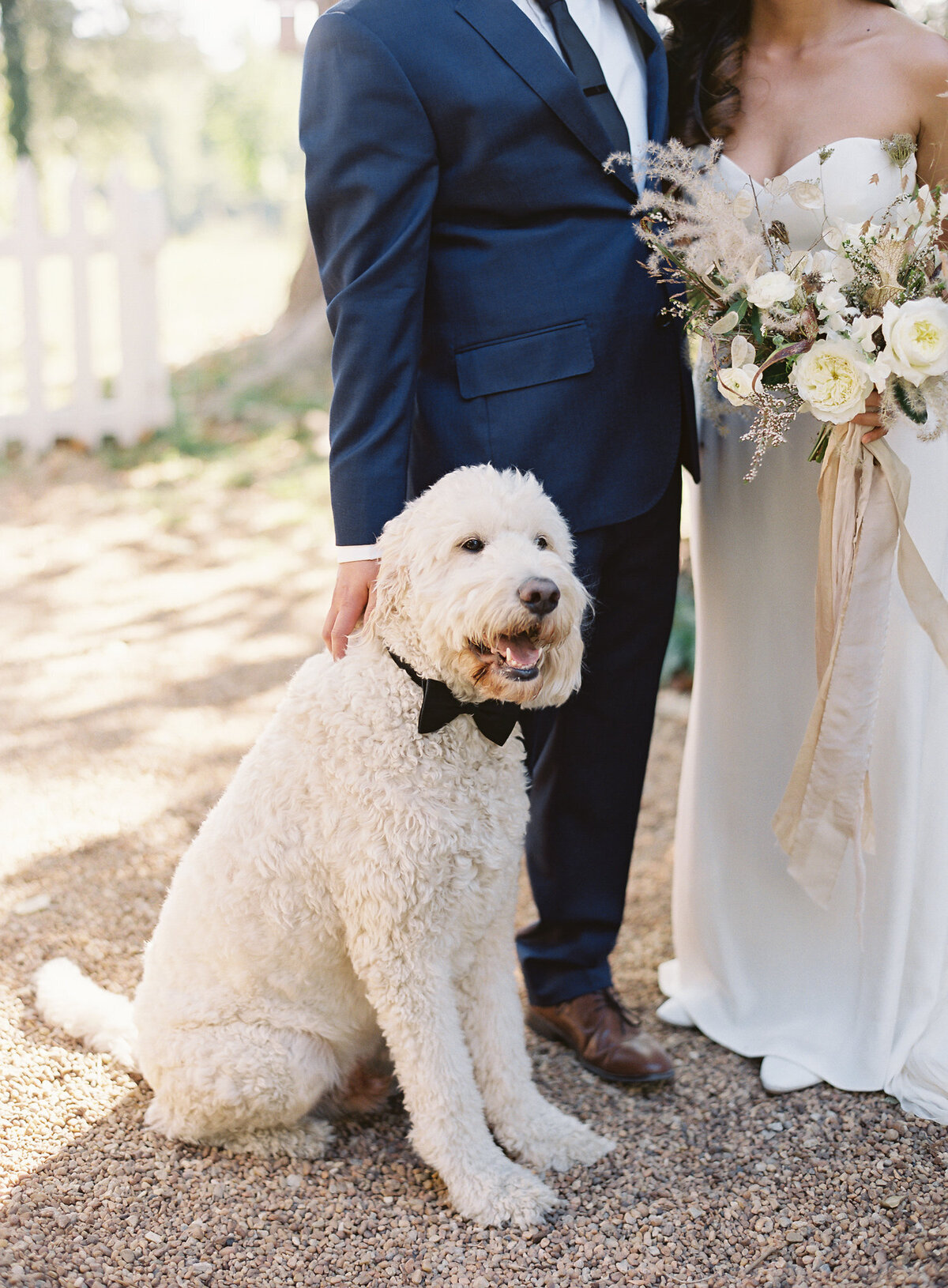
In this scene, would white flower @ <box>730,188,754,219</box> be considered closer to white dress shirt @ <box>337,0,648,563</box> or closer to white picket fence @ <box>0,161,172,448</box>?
white dress shirt @ <box>337,0,648,563</box>

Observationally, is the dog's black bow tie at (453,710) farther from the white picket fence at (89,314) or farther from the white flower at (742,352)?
the white picket fence at (89,314)

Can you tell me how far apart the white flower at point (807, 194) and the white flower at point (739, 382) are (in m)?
0.36

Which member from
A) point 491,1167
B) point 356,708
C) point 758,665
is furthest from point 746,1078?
point 356,708

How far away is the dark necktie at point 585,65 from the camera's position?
94.1 inches

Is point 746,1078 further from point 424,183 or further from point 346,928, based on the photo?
point 424,183

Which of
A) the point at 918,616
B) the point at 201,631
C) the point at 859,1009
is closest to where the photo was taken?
the point at 918,616

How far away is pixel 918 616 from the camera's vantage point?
2396mm

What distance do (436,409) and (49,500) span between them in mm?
5764

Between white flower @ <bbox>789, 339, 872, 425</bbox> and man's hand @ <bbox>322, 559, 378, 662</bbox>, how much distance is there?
3.13ft

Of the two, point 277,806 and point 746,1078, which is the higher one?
point 277,806

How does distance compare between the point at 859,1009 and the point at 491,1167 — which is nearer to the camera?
the point at 491,1167

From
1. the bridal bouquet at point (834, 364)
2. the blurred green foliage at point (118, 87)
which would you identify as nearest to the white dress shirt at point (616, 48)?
the bridal bouquet at point (834, 364)

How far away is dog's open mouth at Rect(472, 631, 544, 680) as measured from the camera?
2.08 m

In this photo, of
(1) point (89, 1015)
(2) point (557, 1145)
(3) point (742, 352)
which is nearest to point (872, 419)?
(3) point (742, 352)
